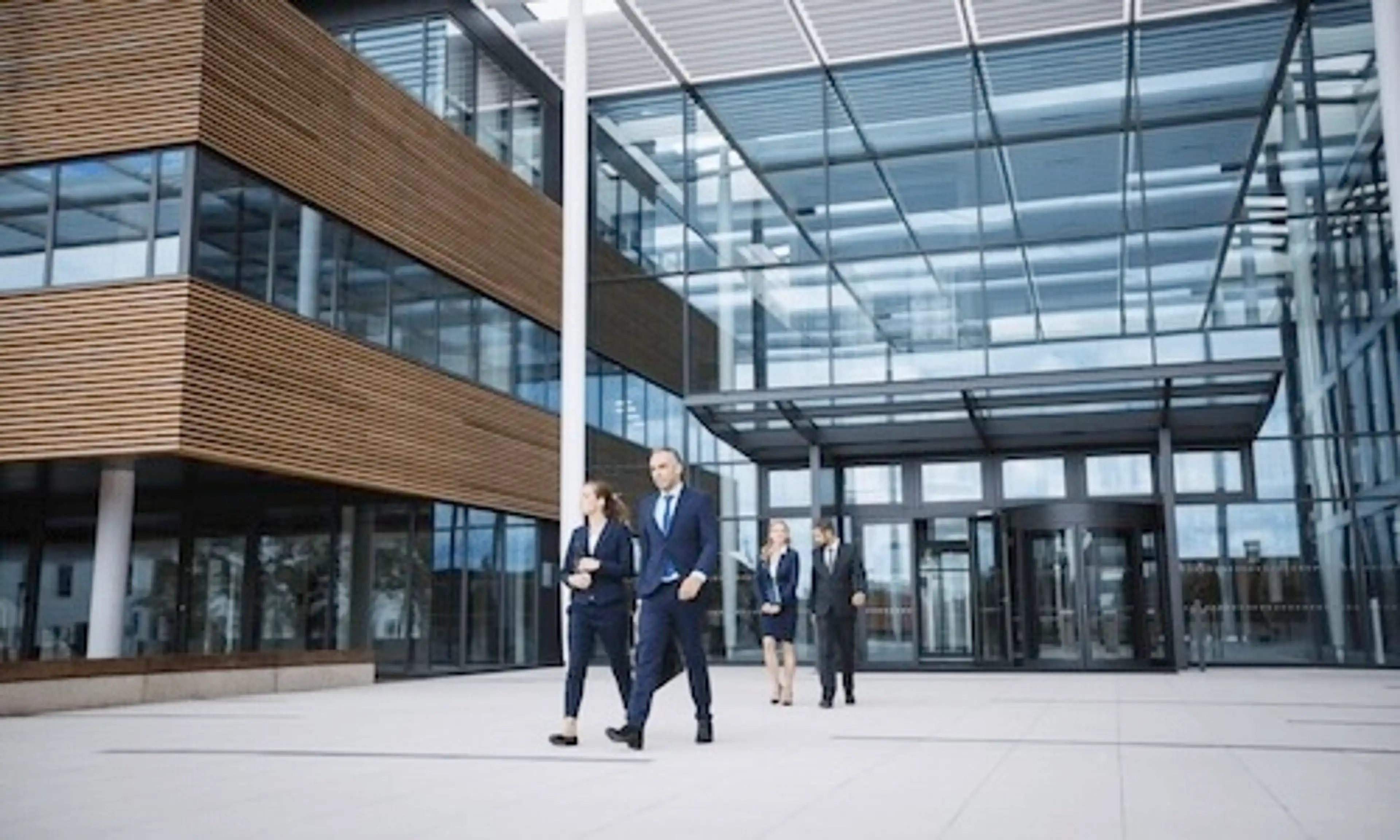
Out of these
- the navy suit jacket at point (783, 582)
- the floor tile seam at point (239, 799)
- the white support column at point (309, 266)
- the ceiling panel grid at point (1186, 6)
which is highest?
the ceiling panel grid at point (1186, 6)

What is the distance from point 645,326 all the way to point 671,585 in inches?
584

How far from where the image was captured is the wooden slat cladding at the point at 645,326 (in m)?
21.1

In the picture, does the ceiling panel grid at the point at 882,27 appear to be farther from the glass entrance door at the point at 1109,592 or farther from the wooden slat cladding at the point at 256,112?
the glass entrance door at the point at 1109,592

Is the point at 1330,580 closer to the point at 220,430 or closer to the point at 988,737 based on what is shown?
the point at 988,737

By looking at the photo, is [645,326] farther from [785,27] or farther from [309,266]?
[309,266]

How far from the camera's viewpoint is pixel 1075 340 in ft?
60.7

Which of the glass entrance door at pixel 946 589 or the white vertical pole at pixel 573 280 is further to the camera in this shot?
the glass entrance door at pixel 946 589

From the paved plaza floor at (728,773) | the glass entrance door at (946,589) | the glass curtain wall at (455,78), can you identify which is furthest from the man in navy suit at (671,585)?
the glass entrance door at (946,589)

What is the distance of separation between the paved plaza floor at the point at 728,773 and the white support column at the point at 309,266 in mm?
5169

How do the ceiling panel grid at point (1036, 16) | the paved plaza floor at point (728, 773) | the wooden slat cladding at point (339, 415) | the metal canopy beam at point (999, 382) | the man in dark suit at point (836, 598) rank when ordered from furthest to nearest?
the ceiling panel grid at point (1036, 16)
the metal canopy beam at point (999, 382)
the wooden slat cladding at point (339, 415)
the man in dark suit at point (836, 598)
the paved plaza floor at point (728, 773)

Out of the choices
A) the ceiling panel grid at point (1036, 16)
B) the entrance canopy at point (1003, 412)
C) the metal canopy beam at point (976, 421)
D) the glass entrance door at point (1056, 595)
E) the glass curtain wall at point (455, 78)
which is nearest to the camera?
the entrance canopy at point (1003, 412)

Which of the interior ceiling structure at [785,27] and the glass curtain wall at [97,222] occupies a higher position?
the interior ceiling structure at [785,27]

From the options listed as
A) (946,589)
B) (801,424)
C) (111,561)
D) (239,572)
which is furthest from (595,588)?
(946,589)

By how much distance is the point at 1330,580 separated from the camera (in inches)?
704
